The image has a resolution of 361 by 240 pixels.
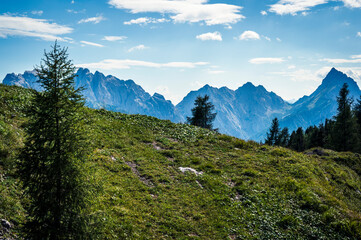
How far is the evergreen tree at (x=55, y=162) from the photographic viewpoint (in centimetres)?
736

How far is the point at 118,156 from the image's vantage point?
18.0 metres

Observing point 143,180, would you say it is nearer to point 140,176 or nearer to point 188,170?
point 140,176

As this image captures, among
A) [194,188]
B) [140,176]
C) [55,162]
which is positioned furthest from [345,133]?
[55,162]

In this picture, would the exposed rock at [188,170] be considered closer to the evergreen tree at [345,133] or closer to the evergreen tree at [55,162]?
the evergreen tree at [55,162]

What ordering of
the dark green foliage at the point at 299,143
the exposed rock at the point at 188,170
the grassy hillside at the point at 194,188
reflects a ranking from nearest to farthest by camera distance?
the grassy hillside at the point at 194,188, the exposed rock at the point at 188,170, the dark green foliage at the point at 299,143

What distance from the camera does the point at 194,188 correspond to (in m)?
16.4

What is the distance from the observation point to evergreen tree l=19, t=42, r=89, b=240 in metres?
7.36

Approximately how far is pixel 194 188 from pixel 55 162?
11099 mm

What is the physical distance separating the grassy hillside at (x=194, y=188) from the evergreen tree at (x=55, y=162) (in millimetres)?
795

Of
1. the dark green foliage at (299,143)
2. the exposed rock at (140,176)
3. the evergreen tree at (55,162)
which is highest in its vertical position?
the evergreen tree at (55,162)

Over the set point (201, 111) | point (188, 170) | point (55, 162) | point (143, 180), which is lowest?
point (143, 180)

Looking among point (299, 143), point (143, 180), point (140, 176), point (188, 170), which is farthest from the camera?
point (299, 143)

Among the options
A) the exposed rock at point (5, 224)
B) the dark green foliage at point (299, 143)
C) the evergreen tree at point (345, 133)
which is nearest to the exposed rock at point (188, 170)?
the exposed rock at point (5, 224)

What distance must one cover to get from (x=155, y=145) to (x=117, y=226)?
1327 cm
